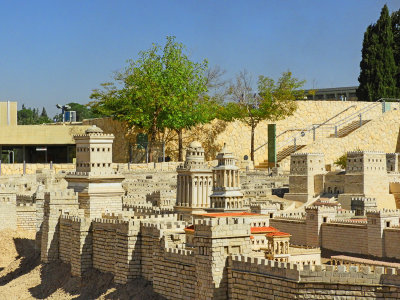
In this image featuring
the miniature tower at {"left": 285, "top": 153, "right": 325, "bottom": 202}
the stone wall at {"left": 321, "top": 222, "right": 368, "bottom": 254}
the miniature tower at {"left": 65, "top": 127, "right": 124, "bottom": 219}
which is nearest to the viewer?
the stone wall at {"left": 321, "top": 222, "right": 368, "bottom": 254}

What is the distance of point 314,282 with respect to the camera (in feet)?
81.4

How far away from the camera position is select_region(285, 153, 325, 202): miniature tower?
60.8m

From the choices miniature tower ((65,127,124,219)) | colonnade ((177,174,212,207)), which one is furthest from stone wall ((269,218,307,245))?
miniature tower ((65,127,124,219))

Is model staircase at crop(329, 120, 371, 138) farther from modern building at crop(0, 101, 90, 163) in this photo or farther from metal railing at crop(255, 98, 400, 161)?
modern building at crop(0, 101, 90, 163)

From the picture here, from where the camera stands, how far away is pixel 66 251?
42.8 metres

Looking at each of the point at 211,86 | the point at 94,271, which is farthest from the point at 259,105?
the point at 94,271

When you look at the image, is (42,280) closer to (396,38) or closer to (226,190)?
(226,190)

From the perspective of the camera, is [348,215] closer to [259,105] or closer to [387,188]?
[387,188]

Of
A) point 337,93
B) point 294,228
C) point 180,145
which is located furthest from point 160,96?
point 337,93

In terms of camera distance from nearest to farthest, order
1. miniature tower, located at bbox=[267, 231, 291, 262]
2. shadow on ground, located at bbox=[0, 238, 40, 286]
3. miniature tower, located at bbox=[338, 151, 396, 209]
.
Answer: miniature tower, located at bbox=[267, 231, 291, 262], shadow on ground, located at bbox=[0, 238, 40, 286], miniature tower, located at bbox=[338, 151, 396, 209]

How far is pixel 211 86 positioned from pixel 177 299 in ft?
182

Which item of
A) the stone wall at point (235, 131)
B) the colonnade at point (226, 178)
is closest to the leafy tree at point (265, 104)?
the stone wall at point (235, 131)

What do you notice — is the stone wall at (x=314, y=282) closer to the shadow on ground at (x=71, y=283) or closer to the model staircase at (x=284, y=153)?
the shadow on ground at (x=71, y=283)

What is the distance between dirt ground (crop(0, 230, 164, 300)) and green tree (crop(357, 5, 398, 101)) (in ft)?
155
